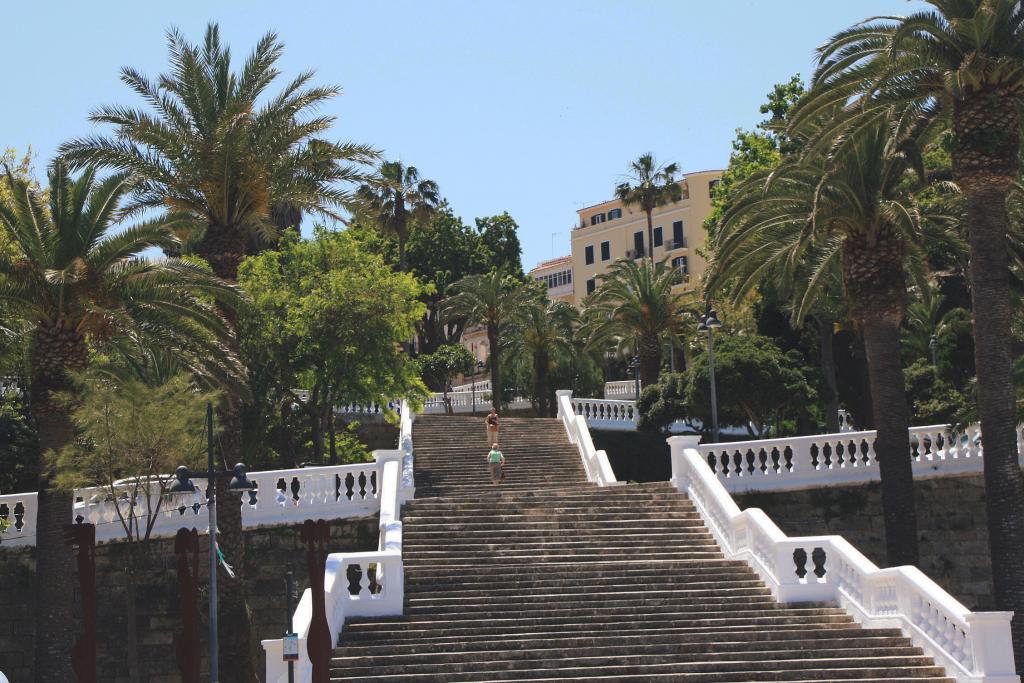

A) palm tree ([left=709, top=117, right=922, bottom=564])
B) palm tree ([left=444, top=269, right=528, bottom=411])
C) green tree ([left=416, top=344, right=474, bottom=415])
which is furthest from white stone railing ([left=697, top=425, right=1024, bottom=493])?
green tree ([left=416, top=344, right=474, bottom=415])

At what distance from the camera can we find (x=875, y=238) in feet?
81.2

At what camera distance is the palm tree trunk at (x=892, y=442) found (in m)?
24.5

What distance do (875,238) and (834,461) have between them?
512 cm

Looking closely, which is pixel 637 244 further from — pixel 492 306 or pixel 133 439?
pixel 133 439

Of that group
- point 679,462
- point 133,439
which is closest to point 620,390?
point 679,462

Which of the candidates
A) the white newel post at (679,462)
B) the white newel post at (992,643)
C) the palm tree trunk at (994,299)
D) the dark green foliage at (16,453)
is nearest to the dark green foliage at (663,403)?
the white newel post at (679,462)

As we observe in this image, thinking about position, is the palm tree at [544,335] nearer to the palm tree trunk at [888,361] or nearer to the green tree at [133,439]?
the palm tree trunk at [888,361]

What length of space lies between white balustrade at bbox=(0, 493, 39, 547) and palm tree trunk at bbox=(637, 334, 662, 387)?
21984mm

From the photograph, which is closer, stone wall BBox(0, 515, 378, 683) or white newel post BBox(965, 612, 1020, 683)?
white newel post BBox(965, 612, 1020, 683)

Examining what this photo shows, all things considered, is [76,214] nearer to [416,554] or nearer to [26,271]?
[26,271]

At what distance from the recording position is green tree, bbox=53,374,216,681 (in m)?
21.2

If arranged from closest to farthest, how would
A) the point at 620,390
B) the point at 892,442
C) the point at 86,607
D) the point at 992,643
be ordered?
the point at 992,643 < the point at 86,607 < the point at 892,442 < the point at 620,390

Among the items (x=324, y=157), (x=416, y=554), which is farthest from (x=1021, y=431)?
(x=324, y=157)

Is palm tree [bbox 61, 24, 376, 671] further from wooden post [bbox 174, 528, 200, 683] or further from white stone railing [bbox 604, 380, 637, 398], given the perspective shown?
white stone railing [bbox 604, 380, 637, 398]
